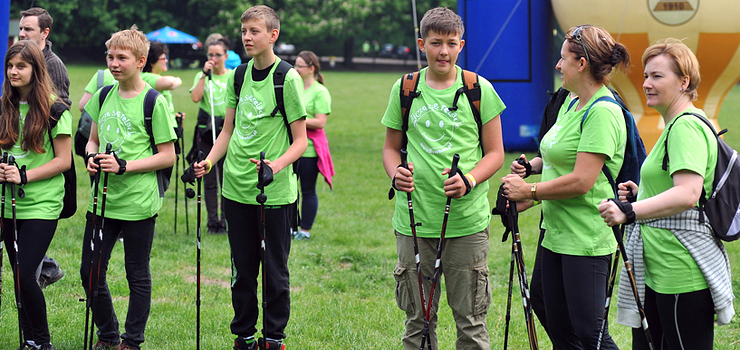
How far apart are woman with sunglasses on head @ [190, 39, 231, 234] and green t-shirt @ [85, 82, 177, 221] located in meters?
2.96

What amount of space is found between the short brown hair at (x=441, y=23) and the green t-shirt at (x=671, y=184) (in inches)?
45.0

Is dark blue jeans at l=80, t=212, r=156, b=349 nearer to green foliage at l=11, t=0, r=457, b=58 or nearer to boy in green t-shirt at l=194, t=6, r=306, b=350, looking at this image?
boy in green t-shirt at l=194, t=6, r=306, b=350

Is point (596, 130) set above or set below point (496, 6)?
below

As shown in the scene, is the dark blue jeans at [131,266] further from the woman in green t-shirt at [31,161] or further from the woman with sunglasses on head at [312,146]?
the woman with sunglasses on head at [312,146]

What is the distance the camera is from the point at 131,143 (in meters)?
4.38

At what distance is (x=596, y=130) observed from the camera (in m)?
3.30

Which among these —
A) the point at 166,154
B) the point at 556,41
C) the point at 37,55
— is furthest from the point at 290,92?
the point at 556,41

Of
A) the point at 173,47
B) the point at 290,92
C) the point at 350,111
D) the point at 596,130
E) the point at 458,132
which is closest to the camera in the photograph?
the point at 596,130

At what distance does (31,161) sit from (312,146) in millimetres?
3737

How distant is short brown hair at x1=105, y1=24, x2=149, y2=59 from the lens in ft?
14.2

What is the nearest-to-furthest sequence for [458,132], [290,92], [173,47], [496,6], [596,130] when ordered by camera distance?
1. [596,130]
2. [458,132]
3. [290,92]
4. [496,6]
5. [173,47]

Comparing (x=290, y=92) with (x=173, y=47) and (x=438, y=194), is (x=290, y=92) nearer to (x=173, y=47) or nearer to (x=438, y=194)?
(x=438, y=194)

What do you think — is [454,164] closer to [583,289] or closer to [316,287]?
[583,289]

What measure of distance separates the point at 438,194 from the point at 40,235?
2356mm
